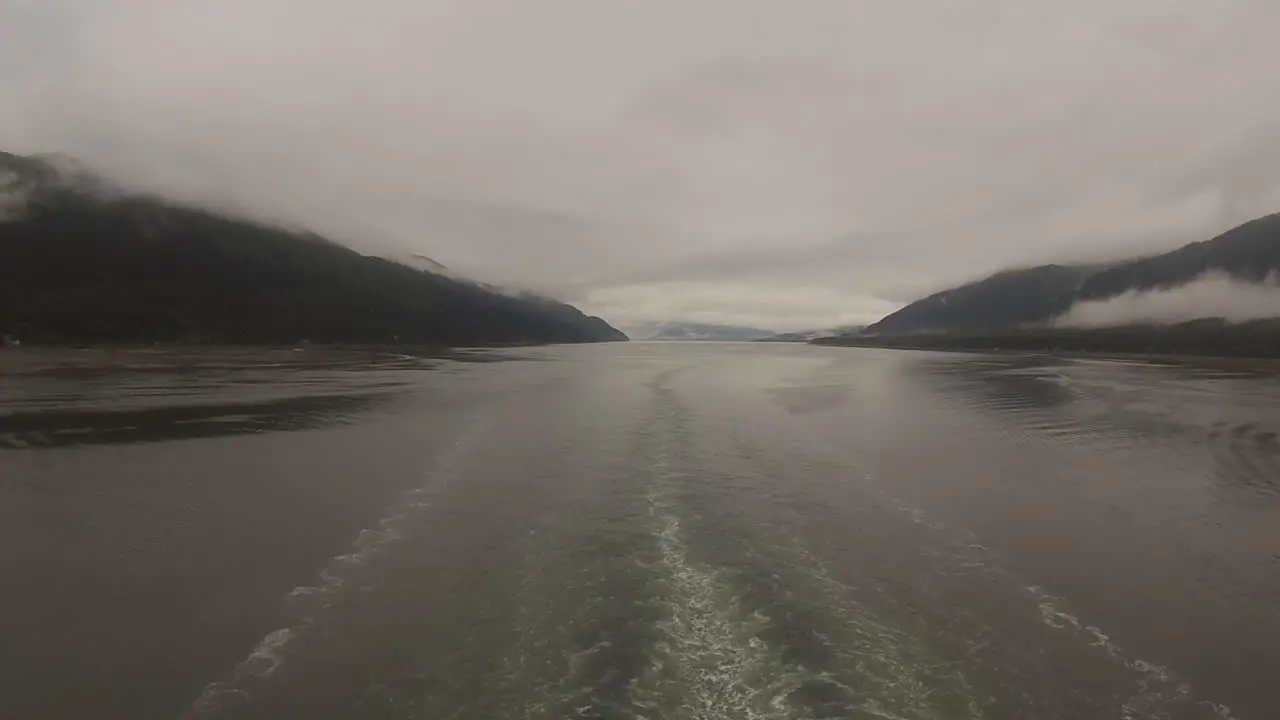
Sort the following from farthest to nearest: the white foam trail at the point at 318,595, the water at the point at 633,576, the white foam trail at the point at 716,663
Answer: the water at the point at 633,576 < the white foam trail at the point at 318,595 < the white foam trail at the point at 716,663

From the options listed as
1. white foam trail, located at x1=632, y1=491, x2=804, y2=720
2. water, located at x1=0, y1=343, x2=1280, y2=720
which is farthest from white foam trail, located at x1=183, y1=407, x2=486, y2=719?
white foam trail, located at x1=632, y1=491, x2=804, y2=720

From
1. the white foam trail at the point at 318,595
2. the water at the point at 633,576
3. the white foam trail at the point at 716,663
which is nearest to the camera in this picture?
the white foam trail at the point at 716,663

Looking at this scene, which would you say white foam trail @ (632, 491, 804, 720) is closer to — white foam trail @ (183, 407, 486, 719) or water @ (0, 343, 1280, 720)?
water @ (0, 343, 1280, 720)

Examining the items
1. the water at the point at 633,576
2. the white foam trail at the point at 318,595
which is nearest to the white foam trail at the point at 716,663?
the water at the point at 633,576

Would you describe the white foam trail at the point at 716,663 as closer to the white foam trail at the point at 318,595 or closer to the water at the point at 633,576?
the water at the point at 633,576

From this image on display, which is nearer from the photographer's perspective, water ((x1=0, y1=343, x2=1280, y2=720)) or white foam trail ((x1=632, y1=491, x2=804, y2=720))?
white foam trail ((x1=632, y1=491, x2=804, y2=720))

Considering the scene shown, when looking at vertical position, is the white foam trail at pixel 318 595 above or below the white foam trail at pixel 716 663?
above

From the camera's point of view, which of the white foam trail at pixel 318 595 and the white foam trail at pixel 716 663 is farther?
the white foam trail at pixel 318 595

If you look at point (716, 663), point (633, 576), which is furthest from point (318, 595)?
point (716, 663)
